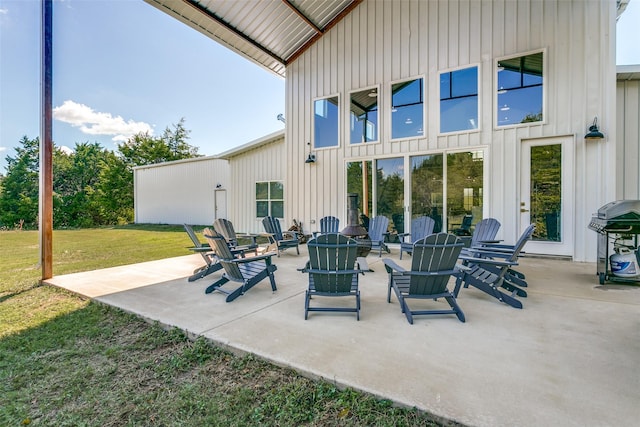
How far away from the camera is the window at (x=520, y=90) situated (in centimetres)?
589

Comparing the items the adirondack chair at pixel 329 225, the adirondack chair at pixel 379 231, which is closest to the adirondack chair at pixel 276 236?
the adirondack chair at pixel 329 225

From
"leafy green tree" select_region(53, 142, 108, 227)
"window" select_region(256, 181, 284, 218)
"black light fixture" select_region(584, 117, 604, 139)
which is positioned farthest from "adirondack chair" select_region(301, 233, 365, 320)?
"leafy green tree" select_region(53, 142, 108, 227)

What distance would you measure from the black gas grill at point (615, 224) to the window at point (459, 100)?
119 inches

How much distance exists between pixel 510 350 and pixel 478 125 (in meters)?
5.40

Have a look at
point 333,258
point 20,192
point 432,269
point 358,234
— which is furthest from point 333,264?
point 20,192

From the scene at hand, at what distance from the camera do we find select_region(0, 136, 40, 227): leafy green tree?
19.9 m

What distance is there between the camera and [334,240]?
3107mm

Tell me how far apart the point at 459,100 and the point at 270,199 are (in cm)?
759

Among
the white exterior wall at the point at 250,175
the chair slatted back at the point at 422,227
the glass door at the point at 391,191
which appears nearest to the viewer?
the chair slatted back at the point at 422,227

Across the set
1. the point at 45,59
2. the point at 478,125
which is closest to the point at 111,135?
the point at 45,59

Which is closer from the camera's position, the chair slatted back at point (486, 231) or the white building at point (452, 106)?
the chair slatted back at point (486, 231)

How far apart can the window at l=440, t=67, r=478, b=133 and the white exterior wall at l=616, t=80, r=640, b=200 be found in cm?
278

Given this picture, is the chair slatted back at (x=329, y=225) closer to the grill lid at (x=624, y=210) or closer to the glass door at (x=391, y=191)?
the glass door at (x=391, y=191)

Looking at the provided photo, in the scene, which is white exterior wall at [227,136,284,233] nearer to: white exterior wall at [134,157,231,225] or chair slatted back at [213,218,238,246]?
white exterior wall at [134,157,231,225]
